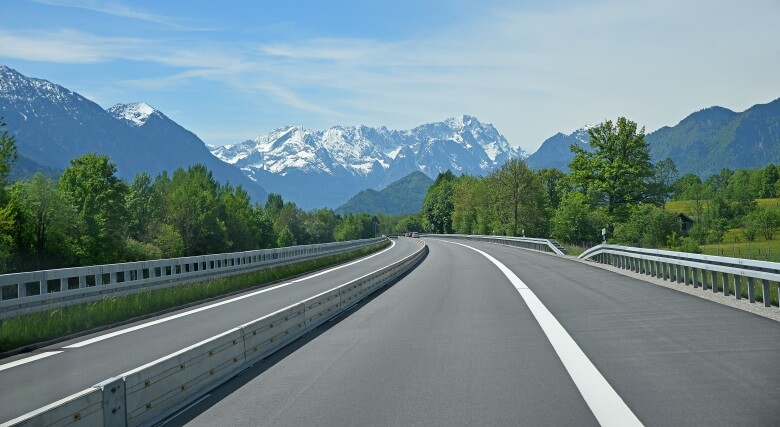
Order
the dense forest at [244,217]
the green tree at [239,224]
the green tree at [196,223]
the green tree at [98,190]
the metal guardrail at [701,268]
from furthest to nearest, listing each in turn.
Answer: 1. the green tree at [239,224]
2. the green tree at [196,223]
3. the green tree at [98,190]
4. the dense forest at [244,217]
5. the metal guardrail at [701,268]

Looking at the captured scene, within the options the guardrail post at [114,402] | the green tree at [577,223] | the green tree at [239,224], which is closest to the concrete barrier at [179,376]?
the guardrail post at [114,402]

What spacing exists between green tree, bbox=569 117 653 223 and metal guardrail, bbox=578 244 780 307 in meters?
54.1

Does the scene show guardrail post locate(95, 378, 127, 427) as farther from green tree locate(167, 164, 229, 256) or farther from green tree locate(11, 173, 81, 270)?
green tree locate(167, 164, 229, 256)

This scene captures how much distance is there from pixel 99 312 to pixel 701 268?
45.6 ft

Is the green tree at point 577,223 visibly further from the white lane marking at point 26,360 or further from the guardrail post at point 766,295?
the white lane marking at point 26,360

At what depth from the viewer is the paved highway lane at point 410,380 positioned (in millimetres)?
7371

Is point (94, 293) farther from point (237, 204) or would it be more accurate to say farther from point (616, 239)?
point (237, 204)

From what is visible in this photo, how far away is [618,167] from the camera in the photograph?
85.6 metres

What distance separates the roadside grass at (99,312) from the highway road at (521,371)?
4.83 m

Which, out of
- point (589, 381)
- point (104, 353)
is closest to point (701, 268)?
point (589, 381)

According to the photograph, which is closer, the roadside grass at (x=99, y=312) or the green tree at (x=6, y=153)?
the roadside grass at (x=99, y=312)

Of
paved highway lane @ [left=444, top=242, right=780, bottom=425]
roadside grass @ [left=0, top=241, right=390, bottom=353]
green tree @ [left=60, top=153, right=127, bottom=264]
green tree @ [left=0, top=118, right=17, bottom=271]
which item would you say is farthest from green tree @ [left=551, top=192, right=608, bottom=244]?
paved highway lane @ [left=444, top=242, right=780, bottom=425]

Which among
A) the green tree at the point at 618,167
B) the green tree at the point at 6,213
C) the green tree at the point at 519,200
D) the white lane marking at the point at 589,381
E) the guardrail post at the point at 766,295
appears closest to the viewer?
the white lane marking at the point at 589,381

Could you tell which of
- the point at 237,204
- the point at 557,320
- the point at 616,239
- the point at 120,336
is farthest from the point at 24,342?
the point at 237,204
